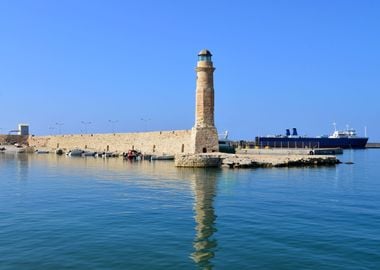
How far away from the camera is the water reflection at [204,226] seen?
24.6 ft

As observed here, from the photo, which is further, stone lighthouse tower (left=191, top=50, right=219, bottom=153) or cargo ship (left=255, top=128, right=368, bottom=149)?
cargo ship (left=255, top=128, right=368, bottom=149)

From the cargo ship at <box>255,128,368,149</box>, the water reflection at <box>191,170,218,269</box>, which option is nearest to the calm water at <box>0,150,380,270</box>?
the water reflection at <box>191,170,218,269</box>

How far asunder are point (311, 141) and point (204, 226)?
65058mm

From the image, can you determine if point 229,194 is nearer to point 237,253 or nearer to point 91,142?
point 237,253

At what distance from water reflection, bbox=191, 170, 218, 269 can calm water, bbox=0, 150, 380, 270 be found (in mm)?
19

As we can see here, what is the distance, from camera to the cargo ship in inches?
2795

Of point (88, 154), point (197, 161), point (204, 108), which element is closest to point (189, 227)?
point (197, 161)

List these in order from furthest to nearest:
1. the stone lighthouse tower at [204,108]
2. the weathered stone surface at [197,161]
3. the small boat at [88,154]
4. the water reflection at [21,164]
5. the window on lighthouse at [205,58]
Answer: the small boat at [88,154]
the window on lighthouse at [205,58]
the stone lighthouse tower at [204,108]
the weathered stone surface at [197,161]
the water reflection at [21,164]

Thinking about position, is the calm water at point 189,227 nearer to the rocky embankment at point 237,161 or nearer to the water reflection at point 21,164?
the water reflection at point 21,164

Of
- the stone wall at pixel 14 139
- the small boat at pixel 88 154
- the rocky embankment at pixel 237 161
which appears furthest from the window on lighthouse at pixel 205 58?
the stone wall at pixel 14 139

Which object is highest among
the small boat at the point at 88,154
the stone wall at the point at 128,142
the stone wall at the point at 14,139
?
the stone wall at the point at 14,139

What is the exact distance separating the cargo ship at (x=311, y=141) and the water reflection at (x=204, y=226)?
174 feet

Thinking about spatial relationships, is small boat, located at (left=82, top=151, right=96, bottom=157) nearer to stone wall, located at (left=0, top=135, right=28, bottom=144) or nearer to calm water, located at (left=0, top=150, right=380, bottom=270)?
stone wall, located at (left=0, top=135, right=28, bottom=144)

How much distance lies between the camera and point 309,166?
96.2ft
